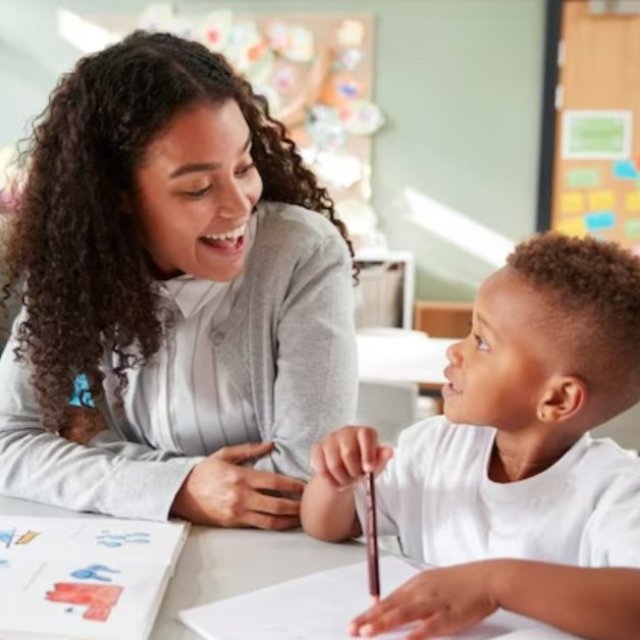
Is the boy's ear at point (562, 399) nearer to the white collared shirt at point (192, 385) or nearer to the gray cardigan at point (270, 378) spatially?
the gray cardigan at point (270, 378)

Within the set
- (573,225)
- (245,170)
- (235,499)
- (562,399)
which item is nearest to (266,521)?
(235,499)

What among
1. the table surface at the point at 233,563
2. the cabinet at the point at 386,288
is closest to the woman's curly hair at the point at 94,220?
the table surface at the point at 233,563

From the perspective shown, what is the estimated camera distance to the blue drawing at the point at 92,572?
80 centimetres

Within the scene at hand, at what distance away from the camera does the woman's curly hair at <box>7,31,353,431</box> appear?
113 cm

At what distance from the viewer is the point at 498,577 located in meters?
0.74

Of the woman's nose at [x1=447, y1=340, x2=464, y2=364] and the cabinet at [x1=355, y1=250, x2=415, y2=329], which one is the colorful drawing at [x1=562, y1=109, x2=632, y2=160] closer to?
the cabinet at [x1=355, y1=250, x2=415, y2=329]

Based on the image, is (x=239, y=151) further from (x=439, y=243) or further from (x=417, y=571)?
(x=439, y=243)

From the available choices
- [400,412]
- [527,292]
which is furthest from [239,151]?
[400,412]

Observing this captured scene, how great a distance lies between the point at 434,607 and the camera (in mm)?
716

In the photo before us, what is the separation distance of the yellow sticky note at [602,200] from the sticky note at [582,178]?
0.15 ft

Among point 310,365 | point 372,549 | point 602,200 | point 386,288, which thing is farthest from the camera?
point 602,200

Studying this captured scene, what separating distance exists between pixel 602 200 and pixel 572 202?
140 millimetres

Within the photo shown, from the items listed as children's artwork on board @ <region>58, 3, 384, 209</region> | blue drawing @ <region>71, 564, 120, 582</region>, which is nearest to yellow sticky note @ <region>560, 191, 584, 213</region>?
children's artwork on board @ <region>58, 3, 384, 209</region>

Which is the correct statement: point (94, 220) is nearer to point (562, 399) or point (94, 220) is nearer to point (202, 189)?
point (202, 189)
